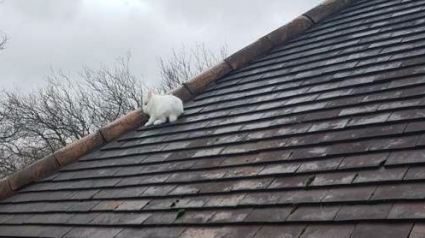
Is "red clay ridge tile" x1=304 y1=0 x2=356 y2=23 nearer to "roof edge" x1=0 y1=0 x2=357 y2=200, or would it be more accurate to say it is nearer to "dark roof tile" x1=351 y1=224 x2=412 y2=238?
"roof edge" x1=0 y1=0 x2=357 y2=200

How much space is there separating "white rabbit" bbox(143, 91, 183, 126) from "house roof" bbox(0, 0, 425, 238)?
14 cm

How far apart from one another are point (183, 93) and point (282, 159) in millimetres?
2822

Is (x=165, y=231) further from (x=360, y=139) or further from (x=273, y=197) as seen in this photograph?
(x=360, y=139)

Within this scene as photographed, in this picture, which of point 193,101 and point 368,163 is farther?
point 193,101

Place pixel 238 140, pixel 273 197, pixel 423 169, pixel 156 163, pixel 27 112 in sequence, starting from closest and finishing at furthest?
pixel 423 169, pixel 273 197, pixel 238 140, pixel 156 163, pixel 27 112

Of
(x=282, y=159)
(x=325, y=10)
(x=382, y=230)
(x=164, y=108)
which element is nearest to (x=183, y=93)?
(x=164, y=108)

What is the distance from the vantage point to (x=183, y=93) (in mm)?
5852

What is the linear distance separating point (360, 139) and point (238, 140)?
116 cm

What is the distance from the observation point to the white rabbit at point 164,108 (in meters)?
5.30

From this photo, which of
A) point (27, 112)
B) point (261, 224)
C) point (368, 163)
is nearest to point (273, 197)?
point (261, 224)

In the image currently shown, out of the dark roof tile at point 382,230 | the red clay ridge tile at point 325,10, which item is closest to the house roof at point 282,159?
the dark roof tile at point 382,230

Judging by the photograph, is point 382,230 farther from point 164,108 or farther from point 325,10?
point 325,10

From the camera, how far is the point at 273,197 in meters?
2.79

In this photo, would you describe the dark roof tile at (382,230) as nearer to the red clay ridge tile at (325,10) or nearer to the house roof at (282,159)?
the house roof at (282,159)
